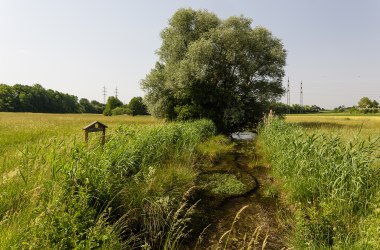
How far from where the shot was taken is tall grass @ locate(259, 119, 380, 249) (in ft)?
12.3

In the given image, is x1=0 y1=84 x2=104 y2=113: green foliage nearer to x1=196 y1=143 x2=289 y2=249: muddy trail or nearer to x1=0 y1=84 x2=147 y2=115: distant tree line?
x1=0 y1=84 x2=147 y2=115: distant tree line

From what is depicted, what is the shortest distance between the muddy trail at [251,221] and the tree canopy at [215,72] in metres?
15.7

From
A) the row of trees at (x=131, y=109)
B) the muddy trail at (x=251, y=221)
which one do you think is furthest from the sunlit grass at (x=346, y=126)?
the row of trees at (x=131, y=109)

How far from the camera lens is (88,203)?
411 centimetres

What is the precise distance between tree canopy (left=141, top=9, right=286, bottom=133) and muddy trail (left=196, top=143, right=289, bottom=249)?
617 inches

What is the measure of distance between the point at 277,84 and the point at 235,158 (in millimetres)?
17274

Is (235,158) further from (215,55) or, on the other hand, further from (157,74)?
(157,74)

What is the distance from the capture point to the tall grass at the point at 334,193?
148 inches

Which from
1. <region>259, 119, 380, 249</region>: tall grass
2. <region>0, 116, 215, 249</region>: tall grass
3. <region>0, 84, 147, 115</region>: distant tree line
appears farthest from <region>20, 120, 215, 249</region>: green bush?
<region>0, 84, 147, 115</region>: distant tree line

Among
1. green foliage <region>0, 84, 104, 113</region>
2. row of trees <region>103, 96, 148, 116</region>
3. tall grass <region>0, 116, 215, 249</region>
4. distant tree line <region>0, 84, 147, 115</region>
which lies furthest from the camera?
green foliage <region>0, 84, 104, 113</region>

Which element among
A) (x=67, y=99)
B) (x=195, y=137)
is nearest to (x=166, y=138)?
(x=195, y=137)

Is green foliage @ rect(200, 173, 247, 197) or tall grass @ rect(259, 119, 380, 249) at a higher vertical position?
tall grass @ rect(259, 119, 380, 249)

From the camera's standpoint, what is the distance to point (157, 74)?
2691cm

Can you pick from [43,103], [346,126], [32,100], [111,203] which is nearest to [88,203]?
[111,203]
